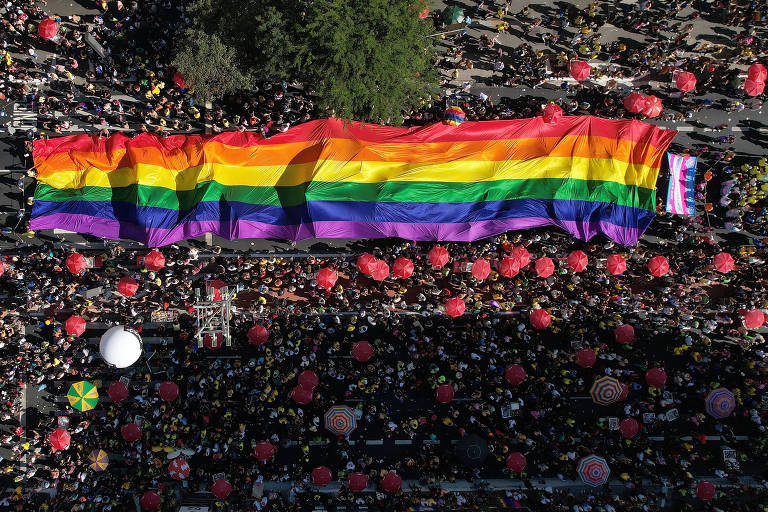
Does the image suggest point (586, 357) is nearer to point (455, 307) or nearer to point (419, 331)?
point (455, 307)

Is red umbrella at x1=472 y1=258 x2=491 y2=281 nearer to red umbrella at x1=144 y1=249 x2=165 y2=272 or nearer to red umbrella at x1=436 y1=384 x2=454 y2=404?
red umbrella at x1=436 y1=384 x2=454 y2=404

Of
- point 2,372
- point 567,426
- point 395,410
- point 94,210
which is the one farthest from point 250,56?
point 567,426

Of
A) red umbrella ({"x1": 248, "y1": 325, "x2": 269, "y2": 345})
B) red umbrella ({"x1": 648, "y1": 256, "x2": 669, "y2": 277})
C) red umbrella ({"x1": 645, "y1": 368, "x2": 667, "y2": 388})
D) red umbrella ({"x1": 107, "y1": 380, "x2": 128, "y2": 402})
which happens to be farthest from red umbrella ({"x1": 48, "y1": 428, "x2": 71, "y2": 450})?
red umbrella ({"x1": 648, "y1": 256, "x2": 669, "y2": 277})

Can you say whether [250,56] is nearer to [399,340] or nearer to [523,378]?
[399,340]

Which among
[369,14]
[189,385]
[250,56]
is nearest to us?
[369,14]

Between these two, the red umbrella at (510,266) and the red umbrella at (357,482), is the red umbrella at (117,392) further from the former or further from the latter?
the red umbrella at (510,266)

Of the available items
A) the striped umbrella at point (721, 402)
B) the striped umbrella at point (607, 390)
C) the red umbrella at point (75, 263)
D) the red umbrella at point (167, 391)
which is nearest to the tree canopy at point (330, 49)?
the red umbrella at point (75, 263)

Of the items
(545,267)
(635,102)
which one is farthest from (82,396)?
(635,102)
